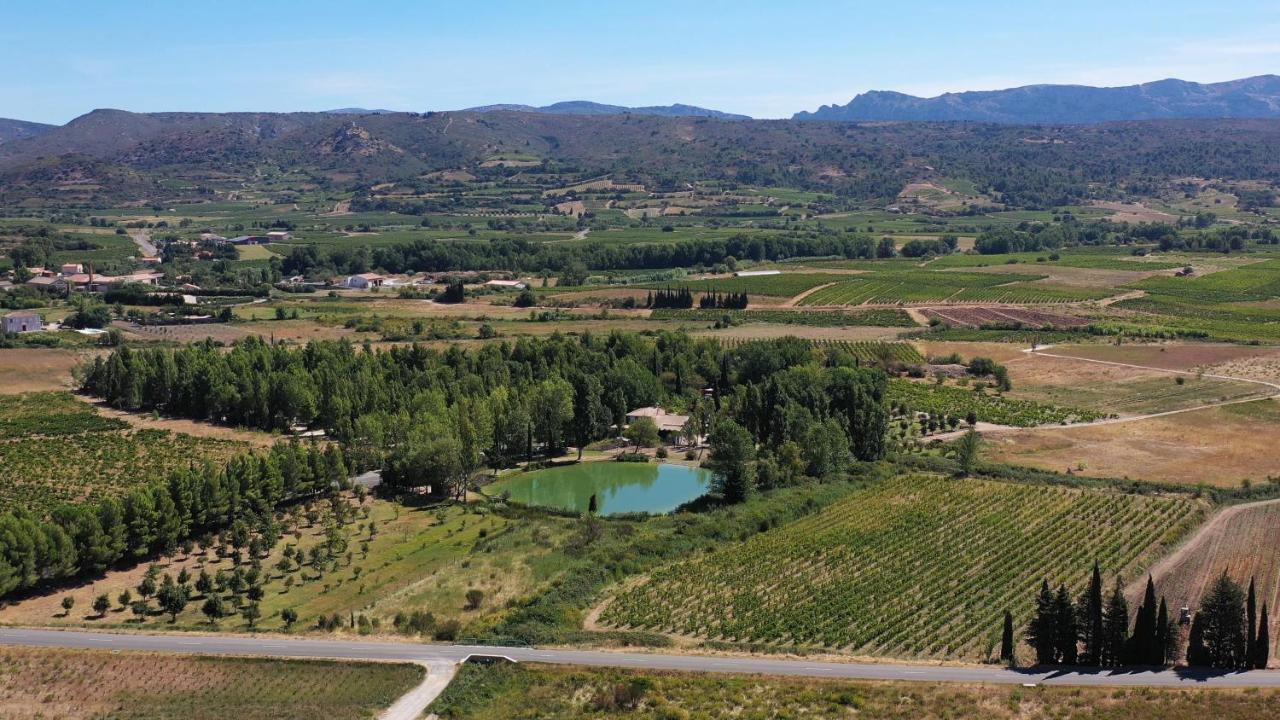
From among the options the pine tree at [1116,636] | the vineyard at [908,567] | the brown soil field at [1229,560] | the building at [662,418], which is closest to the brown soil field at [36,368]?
the building at [662,418]

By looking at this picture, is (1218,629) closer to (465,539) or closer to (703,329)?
(465,539)

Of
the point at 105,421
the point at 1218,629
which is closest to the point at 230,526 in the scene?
the point at 105,421

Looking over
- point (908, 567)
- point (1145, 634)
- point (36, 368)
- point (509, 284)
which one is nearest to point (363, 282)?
point (509, 284)

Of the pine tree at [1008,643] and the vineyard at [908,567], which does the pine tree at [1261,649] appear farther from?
the vineyard at [908,567]

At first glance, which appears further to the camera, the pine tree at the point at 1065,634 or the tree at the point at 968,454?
the tree at the point at 968,454

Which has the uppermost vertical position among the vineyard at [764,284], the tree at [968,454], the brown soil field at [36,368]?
the brown soil field at [36,368]

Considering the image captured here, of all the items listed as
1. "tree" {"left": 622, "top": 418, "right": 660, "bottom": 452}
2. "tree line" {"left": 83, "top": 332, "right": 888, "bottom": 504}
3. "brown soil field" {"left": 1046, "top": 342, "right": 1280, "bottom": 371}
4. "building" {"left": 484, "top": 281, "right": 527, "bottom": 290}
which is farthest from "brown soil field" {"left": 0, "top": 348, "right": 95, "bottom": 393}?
"brown soil field" {"left": 1046, "top": 342, "right": 1280, "bottom": 371}

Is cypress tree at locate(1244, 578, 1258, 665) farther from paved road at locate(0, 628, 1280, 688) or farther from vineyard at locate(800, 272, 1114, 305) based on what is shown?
vineyard at locate(800, 272, 1114, 305)
